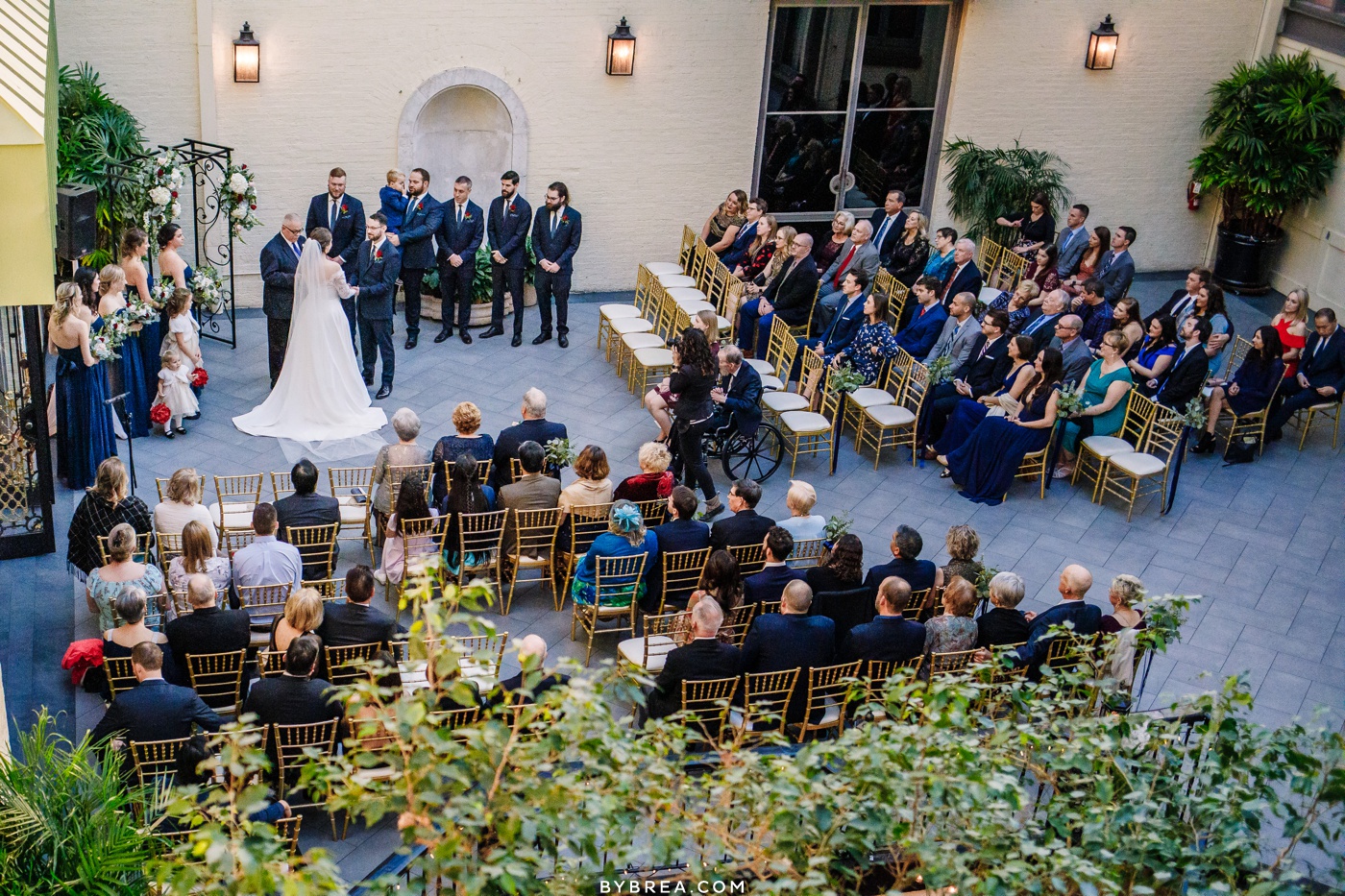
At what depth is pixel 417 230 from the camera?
13.1 m

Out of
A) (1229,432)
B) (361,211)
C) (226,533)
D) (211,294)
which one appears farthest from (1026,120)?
(226,533)

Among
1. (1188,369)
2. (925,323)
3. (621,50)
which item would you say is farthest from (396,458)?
(1188,369)

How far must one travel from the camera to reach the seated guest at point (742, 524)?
359 inches

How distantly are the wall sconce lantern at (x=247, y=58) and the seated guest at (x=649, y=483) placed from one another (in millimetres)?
6166

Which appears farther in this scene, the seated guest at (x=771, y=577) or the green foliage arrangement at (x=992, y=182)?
the green foliage arrangement at (x=992, y=182)

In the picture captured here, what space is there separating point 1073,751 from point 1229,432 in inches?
351

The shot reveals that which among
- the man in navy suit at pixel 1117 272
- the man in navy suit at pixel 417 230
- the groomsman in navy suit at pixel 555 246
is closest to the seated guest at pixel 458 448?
the man in navy suit at pixel 417 230

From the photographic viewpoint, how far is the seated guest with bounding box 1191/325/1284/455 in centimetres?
1262

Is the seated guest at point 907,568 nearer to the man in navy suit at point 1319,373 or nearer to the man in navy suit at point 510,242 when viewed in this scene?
the man in navy suit at point 1319,373

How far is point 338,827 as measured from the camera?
24.6 ft

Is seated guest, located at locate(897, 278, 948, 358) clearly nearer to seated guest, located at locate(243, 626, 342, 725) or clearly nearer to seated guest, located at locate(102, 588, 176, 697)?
seated guest, located at locate(243, 626, 342, 725)

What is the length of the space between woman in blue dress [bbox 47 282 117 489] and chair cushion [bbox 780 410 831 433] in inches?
206

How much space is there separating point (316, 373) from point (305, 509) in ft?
10.1

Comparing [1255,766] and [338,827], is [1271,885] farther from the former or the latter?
[338,827]
